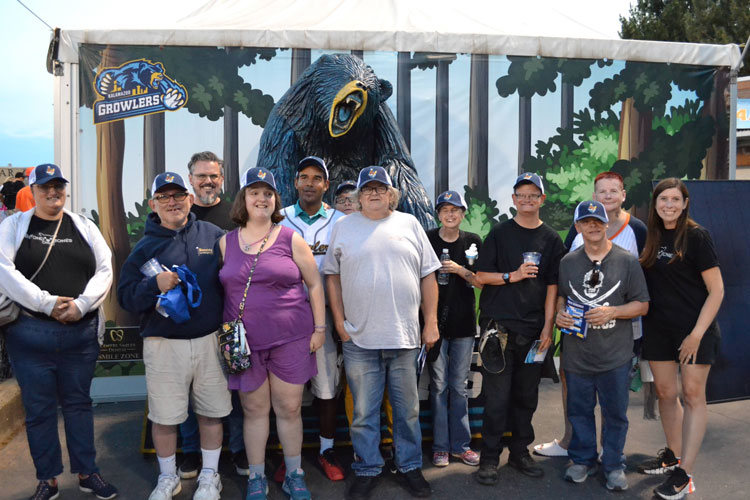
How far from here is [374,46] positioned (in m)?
3.99

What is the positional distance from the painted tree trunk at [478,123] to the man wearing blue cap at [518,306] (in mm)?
1320

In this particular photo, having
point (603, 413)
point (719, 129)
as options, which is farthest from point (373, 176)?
point (719, 129)

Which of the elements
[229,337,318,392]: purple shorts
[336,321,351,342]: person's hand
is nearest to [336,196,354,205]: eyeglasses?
[336,321,351,342]: person's hand

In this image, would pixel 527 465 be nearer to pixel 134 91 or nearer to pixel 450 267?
pixel 450 267

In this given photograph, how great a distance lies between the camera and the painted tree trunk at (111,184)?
3.83 meters

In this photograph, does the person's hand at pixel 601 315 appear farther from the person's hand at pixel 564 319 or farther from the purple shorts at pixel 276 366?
the purple shorts at pixel 276 366

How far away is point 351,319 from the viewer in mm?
2707

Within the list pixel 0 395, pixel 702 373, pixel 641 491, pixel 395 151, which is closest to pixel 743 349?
pixel 702 373

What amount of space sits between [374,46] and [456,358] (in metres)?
2.33

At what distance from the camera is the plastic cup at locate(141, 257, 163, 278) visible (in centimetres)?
249

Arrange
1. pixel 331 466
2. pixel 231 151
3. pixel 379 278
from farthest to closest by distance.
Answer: pixel 231 151 → pixel 331 466 → pixel 379 278

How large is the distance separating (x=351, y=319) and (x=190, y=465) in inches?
49.6

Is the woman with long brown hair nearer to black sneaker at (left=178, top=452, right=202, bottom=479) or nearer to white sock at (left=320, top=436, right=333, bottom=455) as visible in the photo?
white sock at (left=320, top=436, right=333, bottom=455)

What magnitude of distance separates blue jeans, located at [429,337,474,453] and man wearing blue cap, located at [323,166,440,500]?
0.27 m
